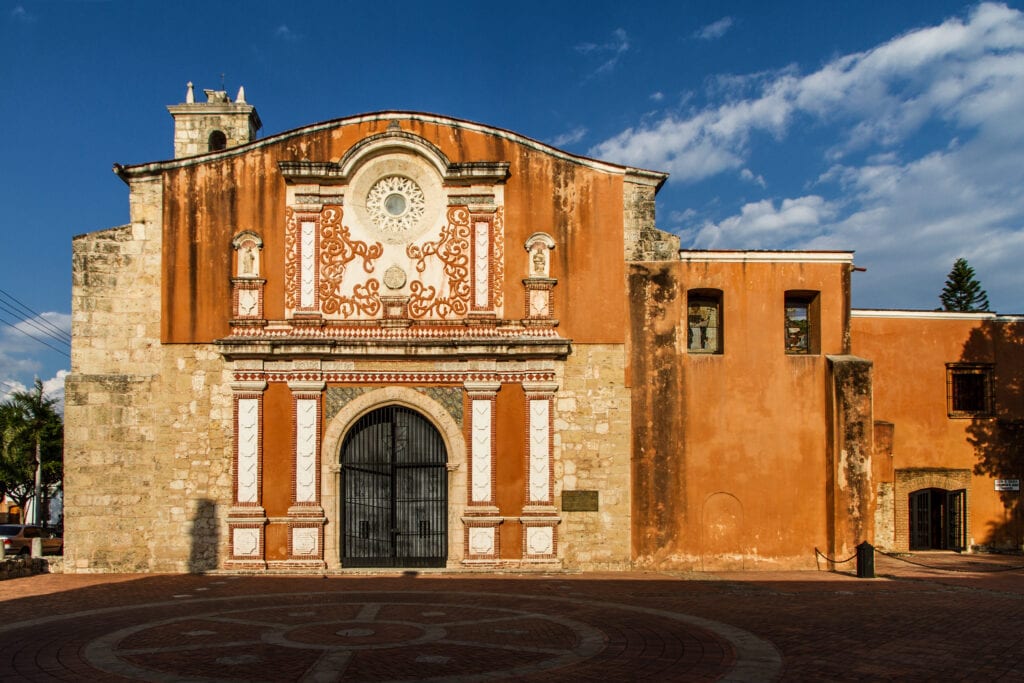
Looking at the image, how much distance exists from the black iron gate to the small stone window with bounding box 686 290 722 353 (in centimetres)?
659

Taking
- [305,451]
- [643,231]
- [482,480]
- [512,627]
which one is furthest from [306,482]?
[643,231]

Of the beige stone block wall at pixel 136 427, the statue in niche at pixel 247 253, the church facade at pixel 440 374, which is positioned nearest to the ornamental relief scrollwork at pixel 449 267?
the church facade at pixel 440 374

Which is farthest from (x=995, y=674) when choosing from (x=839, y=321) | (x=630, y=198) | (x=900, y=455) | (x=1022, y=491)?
(x=1022, y=491)

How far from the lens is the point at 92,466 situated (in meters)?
19.6

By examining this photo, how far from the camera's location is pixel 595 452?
1998cm

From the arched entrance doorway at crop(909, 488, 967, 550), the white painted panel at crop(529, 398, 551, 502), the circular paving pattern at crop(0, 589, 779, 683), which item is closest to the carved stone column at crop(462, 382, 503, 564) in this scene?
the white painted panel at crop(529, 398, 551, 502)

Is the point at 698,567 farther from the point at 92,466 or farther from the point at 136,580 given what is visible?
the point at 92,466

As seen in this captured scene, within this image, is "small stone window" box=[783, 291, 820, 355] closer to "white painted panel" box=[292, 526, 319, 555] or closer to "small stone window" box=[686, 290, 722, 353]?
"small stone window" box=[686, 290, 722, 353]

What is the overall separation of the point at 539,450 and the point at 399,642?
8.59 metres

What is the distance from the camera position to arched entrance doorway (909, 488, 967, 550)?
2417 centimetres

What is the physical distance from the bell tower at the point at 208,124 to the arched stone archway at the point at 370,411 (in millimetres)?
8819

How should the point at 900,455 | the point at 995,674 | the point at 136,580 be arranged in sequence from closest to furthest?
the point at 995,674
the point at 136,580
the point at 900,455

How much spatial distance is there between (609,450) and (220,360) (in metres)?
9.19

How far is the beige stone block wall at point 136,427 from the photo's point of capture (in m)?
19.5
